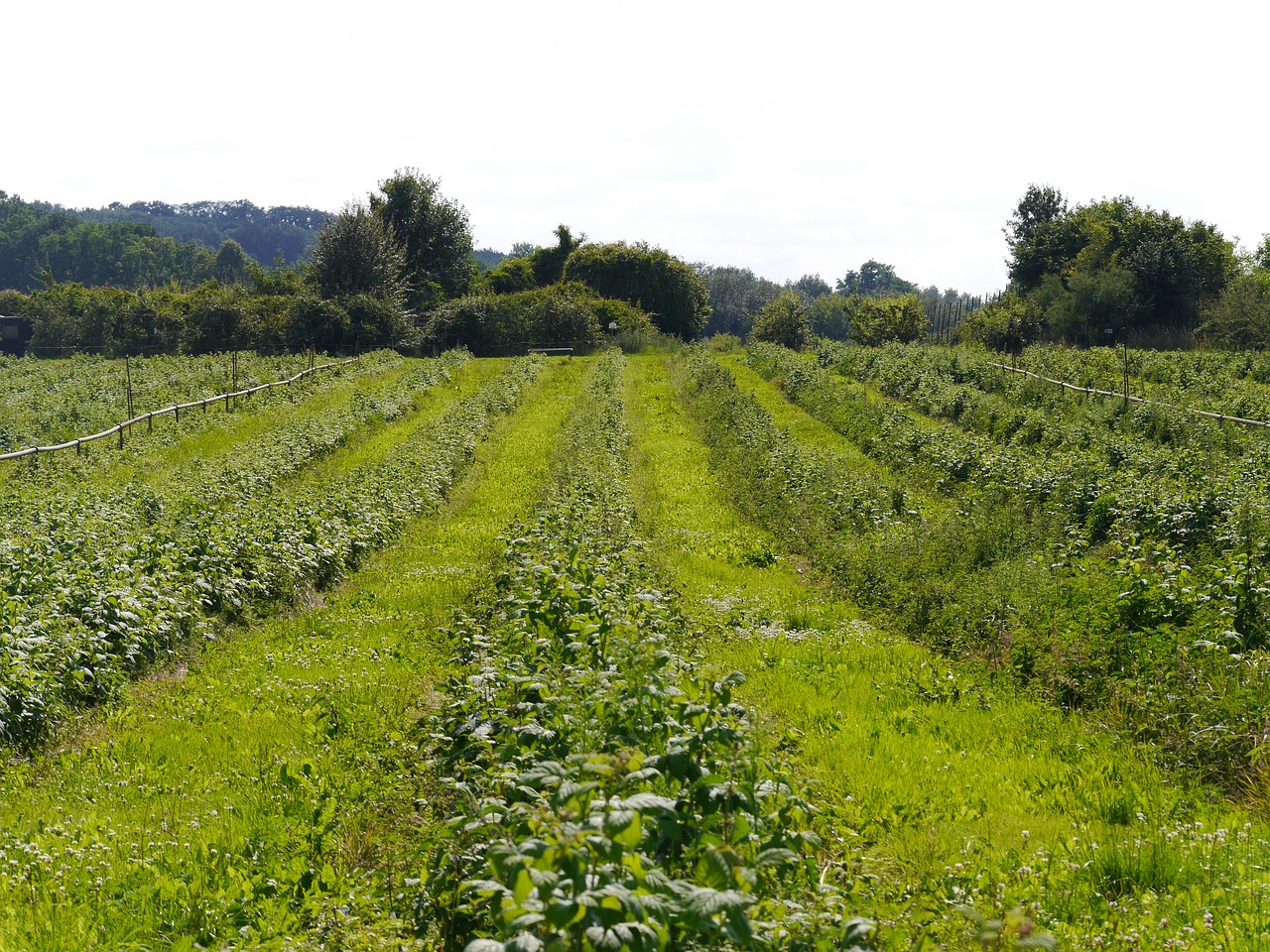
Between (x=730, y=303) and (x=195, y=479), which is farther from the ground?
(x=730, y=303)

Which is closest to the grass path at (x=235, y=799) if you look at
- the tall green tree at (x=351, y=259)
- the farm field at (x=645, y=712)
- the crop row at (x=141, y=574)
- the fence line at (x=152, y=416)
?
the farm field at (x=645, y=712)

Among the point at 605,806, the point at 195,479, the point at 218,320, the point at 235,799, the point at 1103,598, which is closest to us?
the point at 605,806

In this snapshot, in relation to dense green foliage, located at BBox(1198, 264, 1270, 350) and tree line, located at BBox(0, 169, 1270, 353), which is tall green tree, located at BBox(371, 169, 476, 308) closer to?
tree line, located at BBox(0, 169, 1270, 353)

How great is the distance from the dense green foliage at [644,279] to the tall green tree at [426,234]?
9536mm

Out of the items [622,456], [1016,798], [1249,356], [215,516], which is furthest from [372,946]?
[1249,356]

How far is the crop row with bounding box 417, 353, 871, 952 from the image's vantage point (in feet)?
10.6

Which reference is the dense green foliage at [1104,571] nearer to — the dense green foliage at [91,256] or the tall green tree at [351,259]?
the tall green tree at [351,259]

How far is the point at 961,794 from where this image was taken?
21.6 feet

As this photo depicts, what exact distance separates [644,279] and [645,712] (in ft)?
236

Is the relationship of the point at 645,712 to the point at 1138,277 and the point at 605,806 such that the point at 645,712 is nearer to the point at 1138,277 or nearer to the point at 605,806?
the point at 605,806

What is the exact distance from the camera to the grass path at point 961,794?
16.8ft

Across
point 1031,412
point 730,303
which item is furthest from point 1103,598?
point 730,303

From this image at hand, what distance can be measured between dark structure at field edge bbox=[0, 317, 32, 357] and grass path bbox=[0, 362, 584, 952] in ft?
272

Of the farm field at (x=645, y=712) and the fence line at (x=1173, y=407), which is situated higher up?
the fence line at (x=1173, y=407)
